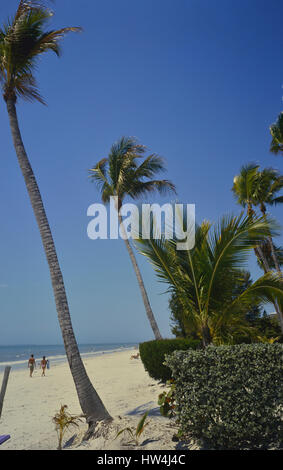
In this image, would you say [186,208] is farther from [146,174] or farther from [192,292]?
[146,174]

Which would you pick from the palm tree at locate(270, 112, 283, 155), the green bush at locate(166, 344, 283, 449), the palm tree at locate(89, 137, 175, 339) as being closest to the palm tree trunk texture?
the palm tree at locate(89, 137, 175, 339)

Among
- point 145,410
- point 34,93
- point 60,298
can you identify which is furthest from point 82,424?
point 34,93

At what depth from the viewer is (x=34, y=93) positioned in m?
8.22

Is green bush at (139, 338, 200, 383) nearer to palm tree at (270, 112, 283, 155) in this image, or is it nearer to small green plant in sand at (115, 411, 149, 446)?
small green plant in sand at (115, 411, 149, 446)

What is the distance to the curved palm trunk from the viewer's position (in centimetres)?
593

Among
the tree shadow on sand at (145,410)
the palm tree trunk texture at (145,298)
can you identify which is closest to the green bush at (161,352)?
the tree shadow on sand at (145,410)

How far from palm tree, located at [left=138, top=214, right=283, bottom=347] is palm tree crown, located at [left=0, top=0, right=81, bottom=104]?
17.3ft

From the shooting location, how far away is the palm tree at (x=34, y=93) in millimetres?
6102

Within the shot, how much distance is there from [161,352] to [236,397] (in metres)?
5.68

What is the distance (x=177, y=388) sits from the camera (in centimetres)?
462

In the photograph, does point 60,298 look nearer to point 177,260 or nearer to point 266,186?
point 177,260

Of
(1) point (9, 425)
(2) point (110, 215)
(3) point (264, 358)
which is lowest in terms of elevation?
(1) point (9, 425)
